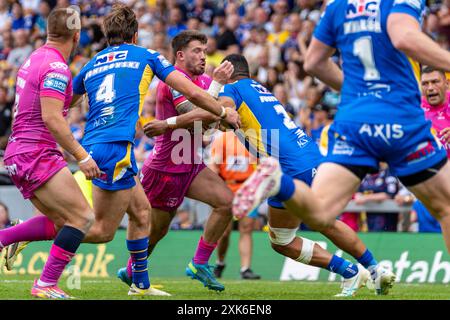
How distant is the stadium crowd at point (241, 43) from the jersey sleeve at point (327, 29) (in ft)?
24.4

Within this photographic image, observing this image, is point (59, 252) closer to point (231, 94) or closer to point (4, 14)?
point (231, 94)

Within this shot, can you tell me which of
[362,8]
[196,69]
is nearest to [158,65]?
[196,69]

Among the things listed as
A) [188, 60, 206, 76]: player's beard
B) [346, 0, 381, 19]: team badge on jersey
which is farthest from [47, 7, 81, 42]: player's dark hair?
[346, 0, 381, 19]: team badge on jersey

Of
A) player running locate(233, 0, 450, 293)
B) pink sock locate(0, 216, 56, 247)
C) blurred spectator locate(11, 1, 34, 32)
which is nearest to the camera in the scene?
player running locate(233, 0, 450, 293)

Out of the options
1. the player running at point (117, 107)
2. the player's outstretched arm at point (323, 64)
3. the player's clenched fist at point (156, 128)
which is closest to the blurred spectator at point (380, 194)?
the player's clenched fist at point (156, 128)

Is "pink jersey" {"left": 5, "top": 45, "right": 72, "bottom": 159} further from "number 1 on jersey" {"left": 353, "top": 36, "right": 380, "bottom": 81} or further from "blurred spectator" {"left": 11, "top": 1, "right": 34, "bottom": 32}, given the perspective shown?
"blurred spectator" {"left": 11, "top": 1, "right": 34, "bottom": 32}

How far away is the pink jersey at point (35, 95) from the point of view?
28.3ft

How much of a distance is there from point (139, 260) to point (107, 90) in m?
1.83

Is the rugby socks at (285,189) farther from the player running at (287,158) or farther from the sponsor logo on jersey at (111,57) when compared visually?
the sponsor logo on jersey at (111,57)

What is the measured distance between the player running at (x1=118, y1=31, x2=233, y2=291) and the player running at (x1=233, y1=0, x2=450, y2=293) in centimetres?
310

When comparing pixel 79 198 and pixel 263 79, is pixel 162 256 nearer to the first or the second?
pixel 263 79

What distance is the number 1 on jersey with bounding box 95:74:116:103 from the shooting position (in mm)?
9125

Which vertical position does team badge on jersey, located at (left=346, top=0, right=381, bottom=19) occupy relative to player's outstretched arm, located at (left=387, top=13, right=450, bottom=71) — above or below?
above

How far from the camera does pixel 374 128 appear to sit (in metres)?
7.41
